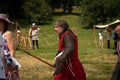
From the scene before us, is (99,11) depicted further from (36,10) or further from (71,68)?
(71,68)

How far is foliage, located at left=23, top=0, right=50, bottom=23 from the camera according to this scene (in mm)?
56938

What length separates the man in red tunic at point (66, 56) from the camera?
7.08 meters

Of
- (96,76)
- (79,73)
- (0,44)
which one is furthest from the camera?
(96,76)

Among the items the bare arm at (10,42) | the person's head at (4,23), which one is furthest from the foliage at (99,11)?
the person's head at (4,23)

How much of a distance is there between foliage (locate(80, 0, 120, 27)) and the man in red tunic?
162 ft

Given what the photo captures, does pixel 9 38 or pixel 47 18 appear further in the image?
pixel 47 18

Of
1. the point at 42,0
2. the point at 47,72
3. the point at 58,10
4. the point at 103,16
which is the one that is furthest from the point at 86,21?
the point at 47,72

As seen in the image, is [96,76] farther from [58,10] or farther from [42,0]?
[58,10]

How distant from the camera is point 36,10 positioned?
190 ft

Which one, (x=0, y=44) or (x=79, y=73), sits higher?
(x=0, y=44)

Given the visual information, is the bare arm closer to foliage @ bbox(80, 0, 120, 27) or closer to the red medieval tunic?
the red medieval tunic

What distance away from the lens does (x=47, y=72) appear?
14180 mm

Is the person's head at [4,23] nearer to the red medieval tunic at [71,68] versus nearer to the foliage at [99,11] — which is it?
the red medieval tunic at [71,68]

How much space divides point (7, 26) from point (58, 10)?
72118 mm
